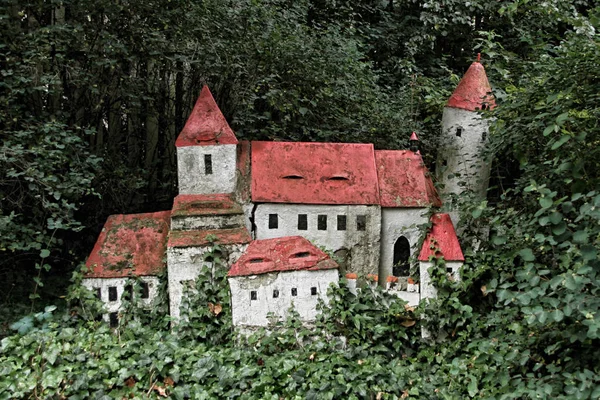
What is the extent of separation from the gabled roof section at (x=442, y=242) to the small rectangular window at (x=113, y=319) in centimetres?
499

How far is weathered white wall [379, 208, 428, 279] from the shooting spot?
9938 mm

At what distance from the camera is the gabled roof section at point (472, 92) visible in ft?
33.7

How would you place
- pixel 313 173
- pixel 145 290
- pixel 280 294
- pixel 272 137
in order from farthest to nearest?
pixel 272 137 → pixel 313 173 → pixel 145 290 → pixel 280 294

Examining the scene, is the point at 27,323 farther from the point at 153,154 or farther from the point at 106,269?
the point at 153,154

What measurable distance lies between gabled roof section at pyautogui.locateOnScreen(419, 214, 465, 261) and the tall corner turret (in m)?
3.41

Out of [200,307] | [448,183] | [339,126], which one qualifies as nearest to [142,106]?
[339,126]


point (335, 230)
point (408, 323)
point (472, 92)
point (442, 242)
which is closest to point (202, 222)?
point (335, 230)

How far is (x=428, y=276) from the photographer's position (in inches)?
364

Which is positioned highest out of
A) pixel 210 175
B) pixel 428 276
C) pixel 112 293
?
pixel 210 175

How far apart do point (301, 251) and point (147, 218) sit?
2.95m

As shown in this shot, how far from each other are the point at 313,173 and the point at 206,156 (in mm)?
1870

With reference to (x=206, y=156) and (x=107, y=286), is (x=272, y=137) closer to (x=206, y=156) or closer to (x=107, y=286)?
(x=206, y=156)

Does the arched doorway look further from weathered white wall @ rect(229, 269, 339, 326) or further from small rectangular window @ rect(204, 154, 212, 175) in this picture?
small rectangular window @ rect(204, 154, 212, 175)

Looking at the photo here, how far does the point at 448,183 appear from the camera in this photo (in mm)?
10578
